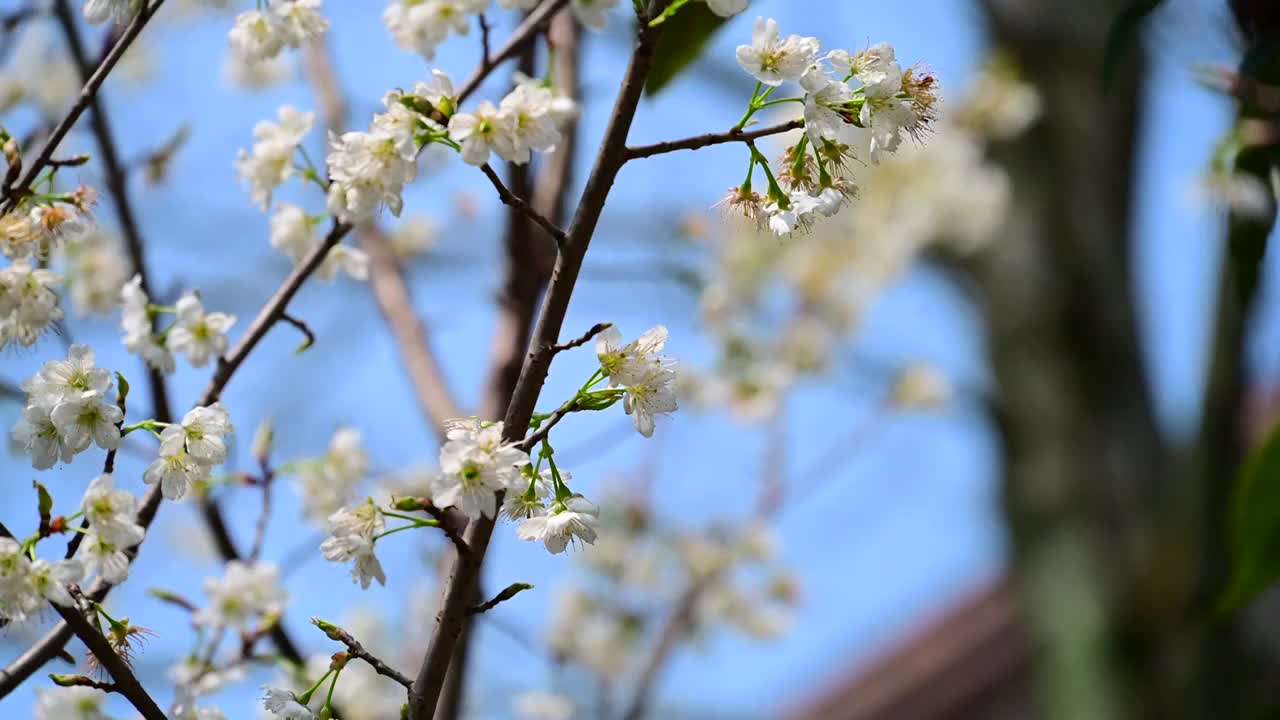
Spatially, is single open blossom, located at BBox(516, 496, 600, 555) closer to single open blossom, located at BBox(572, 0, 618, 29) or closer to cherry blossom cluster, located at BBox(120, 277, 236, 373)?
cherry blossom cluster, located at BBox(120, 277, 236, 373)

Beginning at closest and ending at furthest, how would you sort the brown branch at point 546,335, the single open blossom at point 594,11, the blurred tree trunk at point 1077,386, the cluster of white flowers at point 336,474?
the brown branch at point 546,335, the single open blossom at point 594,11, the cluster of white flowers at point 336,474, the blurred tree trunk at point 1077,386

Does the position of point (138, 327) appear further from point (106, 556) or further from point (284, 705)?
point (284, 705)

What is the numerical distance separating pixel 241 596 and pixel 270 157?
1.23ft

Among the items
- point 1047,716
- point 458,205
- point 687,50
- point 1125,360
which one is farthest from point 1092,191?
point 687,50

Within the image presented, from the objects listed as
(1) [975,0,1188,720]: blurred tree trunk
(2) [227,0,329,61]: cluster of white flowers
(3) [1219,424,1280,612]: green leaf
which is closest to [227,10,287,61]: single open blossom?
(2) [227,0,329,61]: cluster of white flowers

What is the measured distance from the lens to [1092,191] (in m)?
3.85

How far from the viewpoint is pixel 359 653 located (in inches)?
25.4

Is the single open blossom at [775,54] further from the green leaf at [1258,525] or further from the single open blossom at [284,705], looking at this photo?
the green leaf at [1258,525]

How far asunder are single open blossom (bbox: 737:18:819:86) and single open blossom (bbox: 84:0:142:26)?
1.30 ft

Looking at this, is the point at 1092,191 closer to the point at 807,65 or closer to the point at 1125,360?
the point at 1125,360

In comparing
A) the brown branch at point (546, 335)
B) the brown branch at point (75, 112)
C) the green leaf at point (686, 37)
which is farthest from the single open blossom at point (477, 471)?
the green leaf at point (686, 37)

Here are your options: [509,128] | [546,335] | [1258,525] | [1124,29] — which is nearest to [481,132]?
[509,128]

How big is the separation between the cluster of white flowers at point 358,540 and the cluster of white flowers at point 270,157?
0.37m

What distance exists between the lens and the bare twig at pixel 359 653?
622 millimetres
